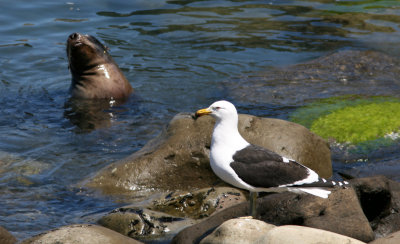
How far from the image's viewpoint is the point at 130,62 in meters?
Result: 12.2

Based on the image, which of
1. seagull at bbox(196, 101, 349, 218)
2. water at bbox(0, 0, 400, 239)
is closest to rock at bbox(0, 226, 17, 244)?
water at bbox(0, 0, 400, 239)

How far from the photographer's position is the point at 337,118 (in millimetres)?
8961

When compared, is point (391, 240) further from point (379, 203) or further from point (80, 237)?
point (80, 237)

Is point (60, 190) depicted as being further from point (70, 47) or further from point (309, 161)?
point (70, 47)

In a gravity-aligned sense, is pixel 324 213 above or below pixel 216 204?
above

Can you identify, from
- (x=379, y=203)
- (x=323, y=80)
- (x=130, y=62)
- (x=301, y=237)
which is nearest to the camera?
(x=301, y=237)

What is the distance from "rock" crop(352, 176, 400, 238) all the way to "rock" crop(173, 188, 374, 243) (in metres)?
0.38

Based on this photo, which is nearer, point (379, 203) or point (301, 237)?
point (301, 237)

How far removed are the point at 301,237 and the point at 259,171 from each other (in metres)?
0.84

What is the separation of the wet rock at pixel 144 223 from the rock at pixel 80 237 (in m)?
0.65

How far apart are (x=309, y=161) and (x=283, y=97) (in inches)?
135

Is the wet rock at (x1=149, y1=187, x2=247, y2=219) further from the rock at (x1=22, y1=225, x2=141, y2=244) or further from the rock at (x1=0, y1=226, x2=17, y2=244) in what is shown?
the rock at (x1=0, y1=226, x2=17, y2=244)

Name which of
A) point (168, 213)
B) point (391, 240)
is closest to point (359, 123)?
point (168, 213)

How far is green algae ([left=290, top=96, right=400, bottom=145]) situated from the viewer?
8.39 meters
